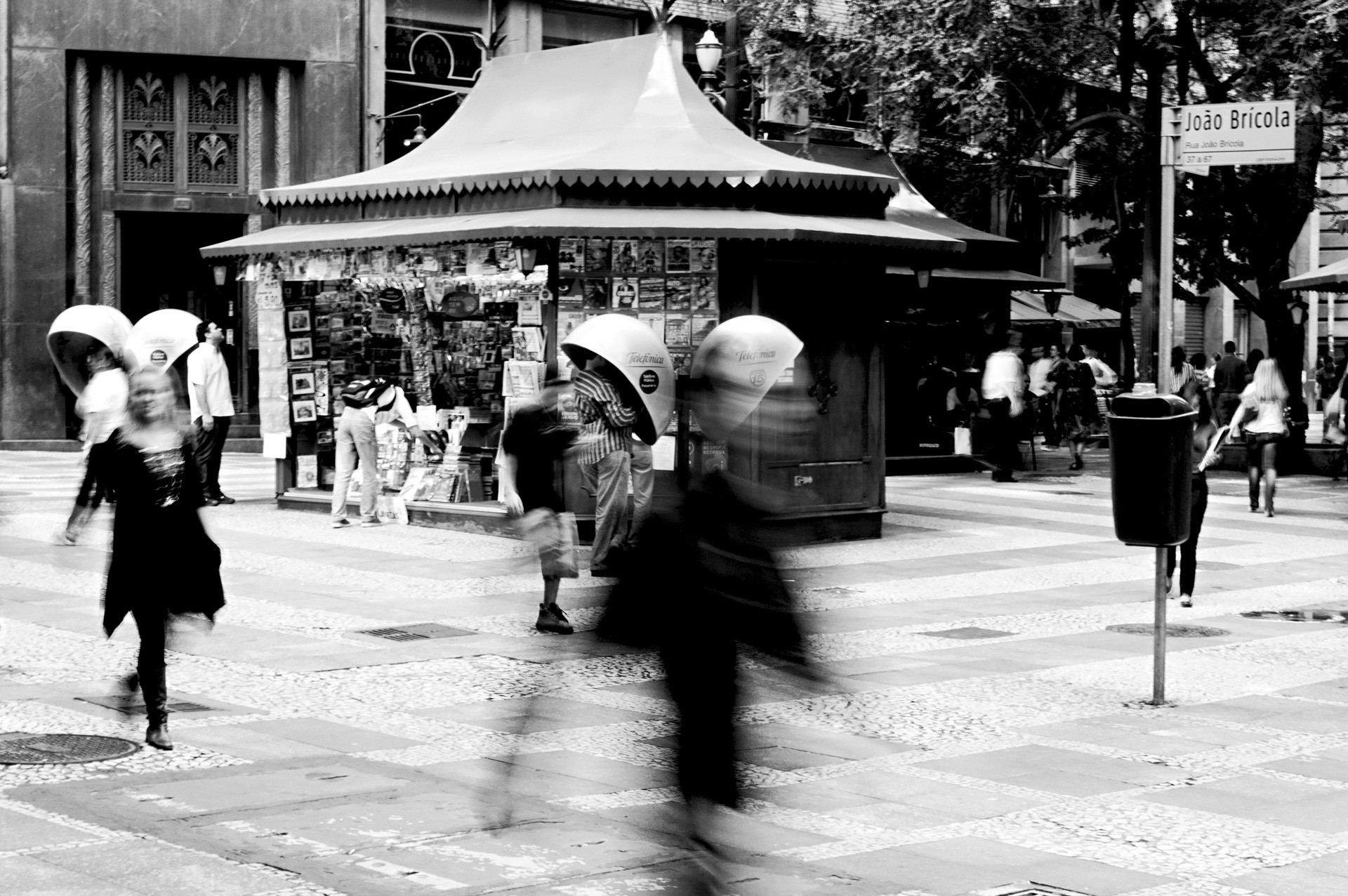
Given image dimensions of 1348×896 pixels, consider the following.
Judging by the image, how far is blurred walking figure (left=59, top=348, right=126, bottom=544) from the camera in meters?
7.90

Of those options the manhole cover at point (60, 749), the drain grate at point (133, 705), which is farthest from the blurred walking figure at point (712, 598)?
the drain grate at point (133, 705)

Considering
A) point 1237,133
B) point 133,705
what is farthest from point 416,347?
point 133,705

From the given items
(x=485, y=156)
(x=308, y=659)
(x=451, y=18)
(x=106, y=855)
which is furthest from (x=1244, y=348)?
(x=106, y=855)

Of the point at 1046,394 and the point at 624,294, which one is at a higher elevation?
the point at 624,294

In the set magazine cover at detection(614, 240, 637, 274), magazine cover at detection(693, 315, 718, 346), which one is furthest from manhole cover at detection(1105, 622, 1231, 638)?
magazine cover at detection(614, 240, 637, 274)

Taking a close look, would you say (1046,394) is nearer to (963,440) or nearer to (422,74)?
(963,440)

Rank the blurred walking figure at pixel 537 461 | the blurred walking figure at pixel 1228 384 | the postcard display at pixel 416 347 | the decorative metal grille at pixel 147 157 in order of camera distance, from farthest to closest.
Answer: the decorative metal grille at pixel 147 157 < the blurred walking figure at pixel 1228 384 < the postcard display at pixel 416 347 < the blurred walking figure at pixel 537 461

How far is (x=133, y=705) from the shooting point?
325 inches

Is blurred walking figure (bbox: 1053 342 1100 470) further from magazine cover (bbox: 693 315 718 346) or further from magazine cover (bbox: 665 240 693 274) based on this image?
magazine cover (bbox: 665 240 693 274)

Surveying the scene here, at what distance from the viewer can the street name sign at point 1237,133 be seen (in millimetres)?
13805

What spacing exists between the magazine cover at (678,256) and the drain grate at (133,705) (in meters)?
Result: 7.60

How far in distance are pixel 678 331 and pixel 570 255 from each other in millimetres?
1104

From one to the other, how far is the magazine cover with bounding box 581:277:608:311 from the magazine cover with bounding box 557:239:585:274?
0.15m

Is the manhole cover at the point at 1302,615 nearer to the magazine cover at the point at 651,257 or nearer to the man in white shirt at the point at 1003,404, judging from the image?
the magazine cover at the point at 651,257
